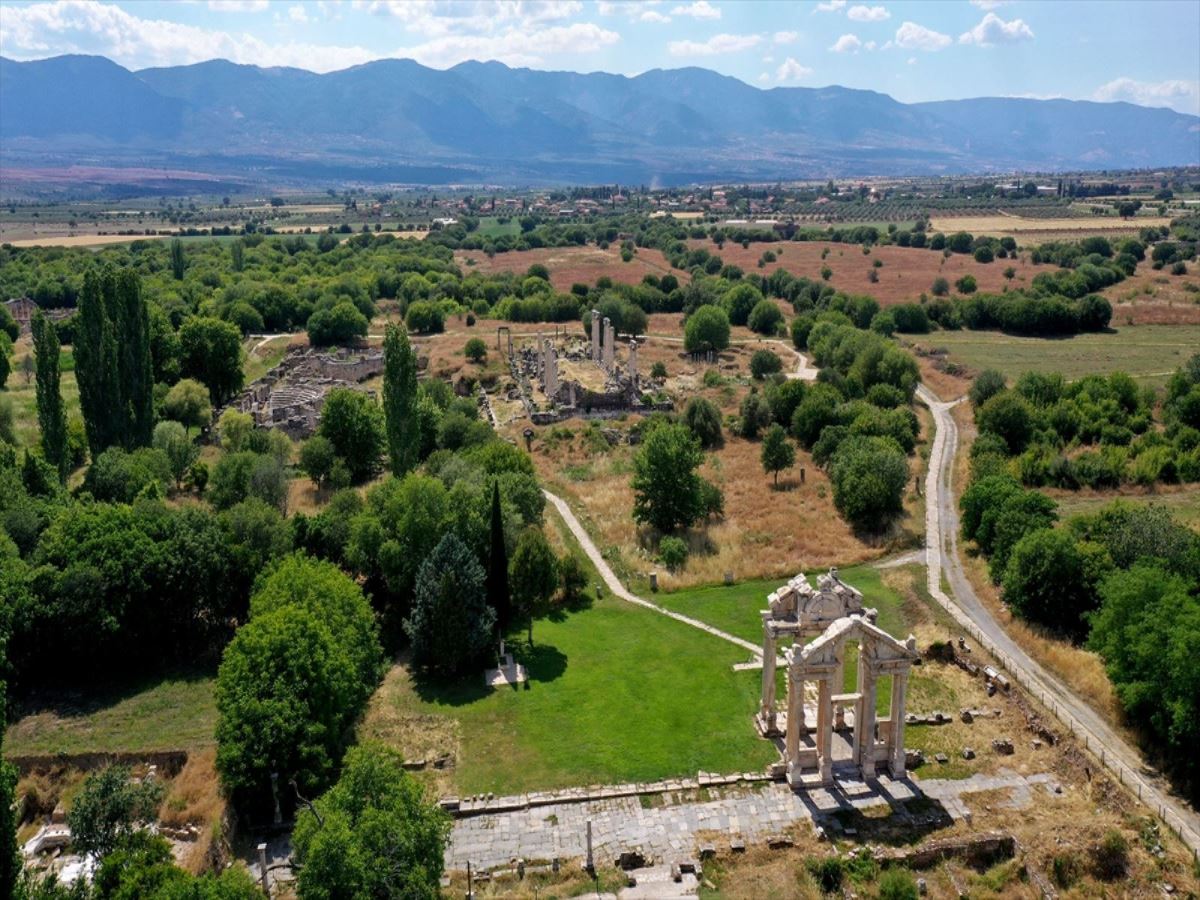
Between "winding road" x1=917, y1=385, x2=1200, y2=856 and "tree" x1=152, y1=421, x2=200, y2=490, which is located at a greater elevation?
"tree" x1=152, y1=421, x2=200, y2=490

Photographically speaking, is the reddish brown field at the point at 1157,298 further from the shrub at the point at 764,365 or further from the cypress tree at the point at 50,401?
the cypress tree at the point at 50,401

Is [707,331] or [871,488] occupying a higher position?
[707,331]

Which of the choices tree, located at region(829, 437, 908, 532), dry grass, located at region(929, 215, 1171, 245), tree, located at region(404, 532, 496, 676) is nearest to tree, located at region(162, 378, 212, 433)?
tree, located at region(404, 532, 496, 676)

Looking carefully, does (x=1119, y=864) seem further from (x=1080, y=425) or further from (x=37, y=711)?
(x=1080, y=425)

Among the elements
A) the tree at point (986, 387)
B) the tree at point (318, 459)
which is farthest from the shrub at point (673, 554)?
the tree at point (986, 387)

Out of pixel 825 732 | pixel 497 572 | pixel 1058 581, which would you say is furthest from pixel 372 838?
pixel 1058 581

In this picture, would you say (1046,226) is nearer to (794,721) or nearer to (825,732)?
(825,732)

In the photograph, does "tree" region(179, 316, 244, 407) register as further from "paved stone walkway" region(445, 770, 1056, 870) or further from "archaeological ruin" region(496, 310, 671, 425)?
"paved stone walkway" region(445, 770, 1056, 870)
